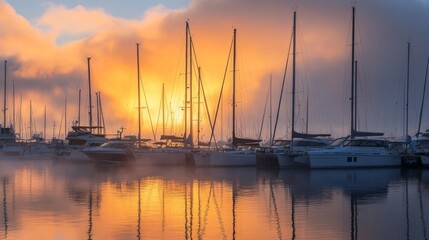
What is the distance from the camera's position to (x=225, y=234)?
1867cm

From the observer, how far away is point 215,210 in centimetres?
2458

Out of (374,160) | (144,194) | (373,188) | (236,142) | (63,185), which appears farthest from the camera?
(236,142)

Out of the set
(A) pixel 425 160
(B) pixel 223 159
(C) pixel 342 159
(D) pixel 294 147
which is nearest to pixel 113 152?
(B) pixel 223 159

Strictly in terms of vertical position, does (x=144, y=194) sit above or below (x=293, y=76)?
below

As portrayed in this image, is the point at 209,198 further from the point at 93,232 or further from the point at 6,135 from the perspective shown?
the point at 6,135

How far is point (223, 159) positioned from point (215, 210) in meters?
34.3

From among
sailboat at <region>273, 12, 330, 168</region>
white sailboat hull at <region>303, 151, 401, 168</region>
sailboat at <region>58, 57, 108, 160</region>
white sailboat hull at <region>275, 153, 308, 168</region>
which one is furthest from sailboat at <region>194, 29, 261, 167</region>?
sailboat at <region>58, 57, 108, 160</region>

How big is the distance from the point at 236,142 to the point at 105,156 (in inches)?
580

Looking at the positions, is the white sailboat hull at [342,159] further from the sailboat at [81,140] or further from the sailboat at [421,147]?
Answer: the sailboat at [81,140]

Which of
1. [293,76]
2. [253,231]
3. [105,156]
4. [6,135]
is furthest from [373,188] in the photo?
[6,135]

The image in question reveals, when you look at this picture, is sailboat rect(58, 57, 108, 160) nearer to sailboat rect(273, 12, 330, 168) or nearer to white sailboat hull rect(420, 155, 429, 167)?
sailboat rect(273, 12, 330, 168)

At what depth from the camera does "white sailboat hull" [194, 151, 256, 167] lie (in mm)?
58844

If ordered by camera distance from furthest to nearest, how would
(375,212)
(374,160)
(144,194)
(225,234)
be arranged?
1. (374,160)
2. (144,194)
3. (375,212)
4. (225,234)

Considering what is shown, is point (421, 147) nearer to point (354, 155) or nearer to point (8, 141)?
point (354, 155)
